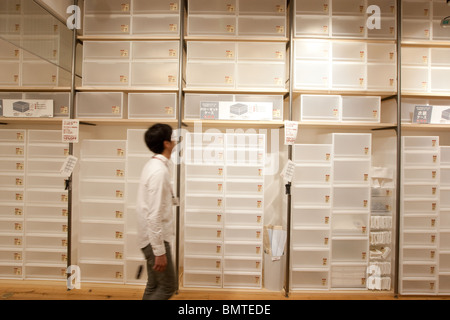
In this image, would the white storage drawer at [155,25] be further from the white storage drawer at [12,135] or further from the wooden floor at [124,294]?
the wooden floor at [124,294]

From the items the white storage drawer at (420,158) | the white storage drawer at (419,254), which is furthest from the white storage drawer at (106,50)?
the white storage drawer at (419,254)

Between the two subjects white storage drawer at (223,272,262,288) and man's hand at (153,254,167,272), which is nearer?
man's hand at (153,254,167,272)

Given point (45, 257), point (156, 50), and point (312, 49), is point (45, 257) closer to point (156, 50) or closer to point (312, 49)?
point (156, 50)

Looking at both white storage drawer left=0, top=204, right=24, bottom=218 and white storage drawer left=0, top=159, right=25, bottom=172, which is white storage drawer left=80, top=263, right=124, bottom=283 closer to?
white storage drawer left=0, top=204, right=24, bottom=218

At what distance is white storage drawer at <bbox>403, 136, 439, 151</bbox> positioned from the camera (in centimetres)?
252

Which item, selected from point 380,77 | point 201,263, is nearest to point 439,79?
point 380,77

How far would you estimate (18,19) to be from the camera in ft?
7.66

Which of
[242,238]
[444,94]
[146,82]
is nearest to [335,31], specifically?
[444,94]

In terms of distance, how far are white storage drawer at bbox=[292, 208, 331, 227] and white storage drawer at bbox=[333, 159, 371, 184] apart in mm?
319

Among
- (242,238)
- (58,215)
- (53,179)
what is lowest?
(242,238)

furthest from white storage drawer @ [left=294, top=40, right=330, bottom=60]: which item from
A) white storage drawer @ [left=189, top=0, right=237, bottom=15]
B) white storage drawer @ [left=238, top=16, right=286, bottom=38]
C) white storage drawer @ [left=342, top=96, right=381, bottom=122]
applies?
white storage drawer @ [left=189, top=0, right=237, bottom=15]
